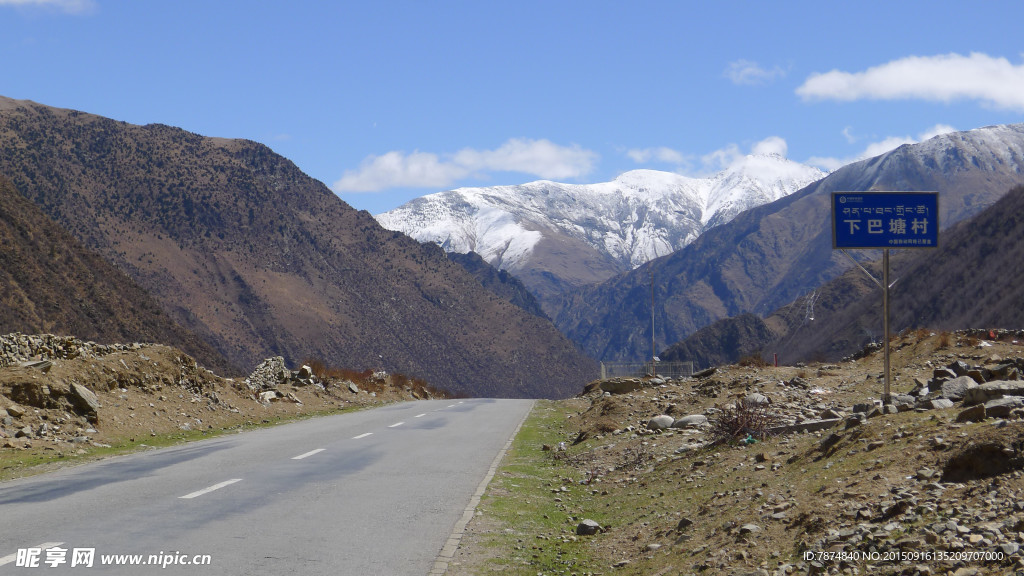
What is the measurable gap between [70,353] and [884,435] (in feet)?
76.4

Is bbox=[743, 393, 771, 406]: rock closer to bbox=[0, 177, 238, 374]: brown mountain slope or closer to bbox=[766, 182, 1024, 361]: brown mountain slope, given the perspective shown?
bbox=[0, 177, 238, 374]: brown mountain slope

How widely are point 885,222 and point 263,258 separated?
12884cm

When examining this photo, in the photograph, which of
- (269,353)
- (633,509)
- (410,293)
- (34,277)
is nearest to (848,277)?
(410,293)

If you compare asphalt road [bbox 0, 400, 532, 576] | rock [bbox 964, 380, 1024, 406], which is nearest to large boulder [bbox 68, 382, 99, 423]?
asphalt road [bbox 0, 400, 532, 576]

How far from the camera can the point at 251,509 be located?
10.7 m

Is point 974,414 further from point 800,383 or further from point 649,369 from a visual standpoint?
point 649,369

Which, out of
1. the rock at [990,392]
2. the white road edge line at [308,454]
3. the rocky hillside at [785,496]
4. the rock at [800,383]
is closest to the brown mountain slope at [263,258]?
the rock at [800,383]

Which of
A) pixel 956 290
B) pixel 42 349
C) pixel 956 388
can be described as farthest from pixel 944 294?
pixel 42 349

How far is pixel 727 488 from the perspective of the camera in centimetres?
1130

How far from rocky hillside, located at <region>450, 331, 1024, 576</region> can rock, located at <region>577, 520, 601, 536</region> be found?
0.03 m

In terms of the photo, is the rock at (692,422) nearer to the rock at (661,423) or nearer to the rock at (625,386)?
the rock at (661,423)

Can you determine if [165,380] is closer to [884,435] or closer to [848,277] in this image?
[884,435]

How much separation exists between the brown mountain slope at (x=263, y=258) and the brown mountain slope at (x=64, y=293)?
30.0m

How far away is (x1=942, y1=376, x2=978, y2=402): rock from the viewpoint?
13.5 m
